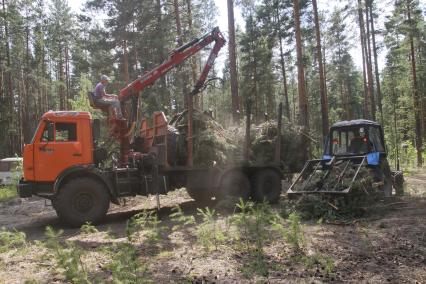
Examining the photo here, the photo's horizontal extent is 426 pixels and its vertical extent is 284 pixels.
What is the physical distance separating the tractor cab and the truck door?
6784 mm

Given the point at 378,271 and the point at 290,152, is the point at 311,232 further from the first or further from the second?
the point at 290,152

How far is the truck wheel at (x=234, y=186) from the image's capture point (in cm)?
1216

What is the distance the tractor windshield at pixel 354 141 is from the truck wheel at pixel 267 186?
1.70 metres

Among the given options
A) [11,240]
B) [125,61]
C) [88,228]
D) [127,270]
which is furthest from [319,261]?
[125,61]

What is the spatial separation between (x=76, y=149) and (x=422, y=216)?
7.75 m

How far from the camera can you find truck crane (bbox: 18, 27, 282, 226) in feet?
33.1

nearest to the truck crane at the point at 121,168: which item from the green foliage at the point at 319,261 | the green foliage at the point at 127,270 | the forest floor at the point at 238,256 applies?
the forest floor at the point at 238,256

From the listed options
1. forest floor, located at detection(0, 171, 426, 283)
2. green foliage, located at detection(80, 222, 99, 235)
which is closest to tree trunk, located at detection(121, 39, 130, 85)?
forest floor, located at detection(0, 171, 426, 283)

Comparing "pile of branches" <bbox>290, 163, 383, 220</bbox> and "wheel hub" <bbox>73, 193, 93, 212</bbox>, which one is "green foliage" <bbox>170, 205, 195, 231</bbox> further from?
"pile of branches" <bbox>290, 163, 383, 220</bbox>

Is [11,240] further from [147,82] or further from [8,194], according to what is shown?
[8,194]

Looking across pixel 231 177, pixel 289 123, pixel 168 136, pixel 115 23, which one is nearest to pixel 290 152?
pixel 289 123

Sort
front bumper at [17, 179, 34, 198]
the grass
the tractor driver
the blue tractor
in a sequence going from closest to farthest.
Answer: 1. front bumper at [17, 179, 34, 198]
2. the blue tractor
3. the tractor driver
4. the grass

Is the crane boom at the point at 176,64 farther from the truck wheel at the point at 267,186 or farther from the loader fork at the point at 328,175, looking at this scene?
the loader fork at the point at 328,175

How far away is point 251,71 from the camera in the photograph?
4000 cm
